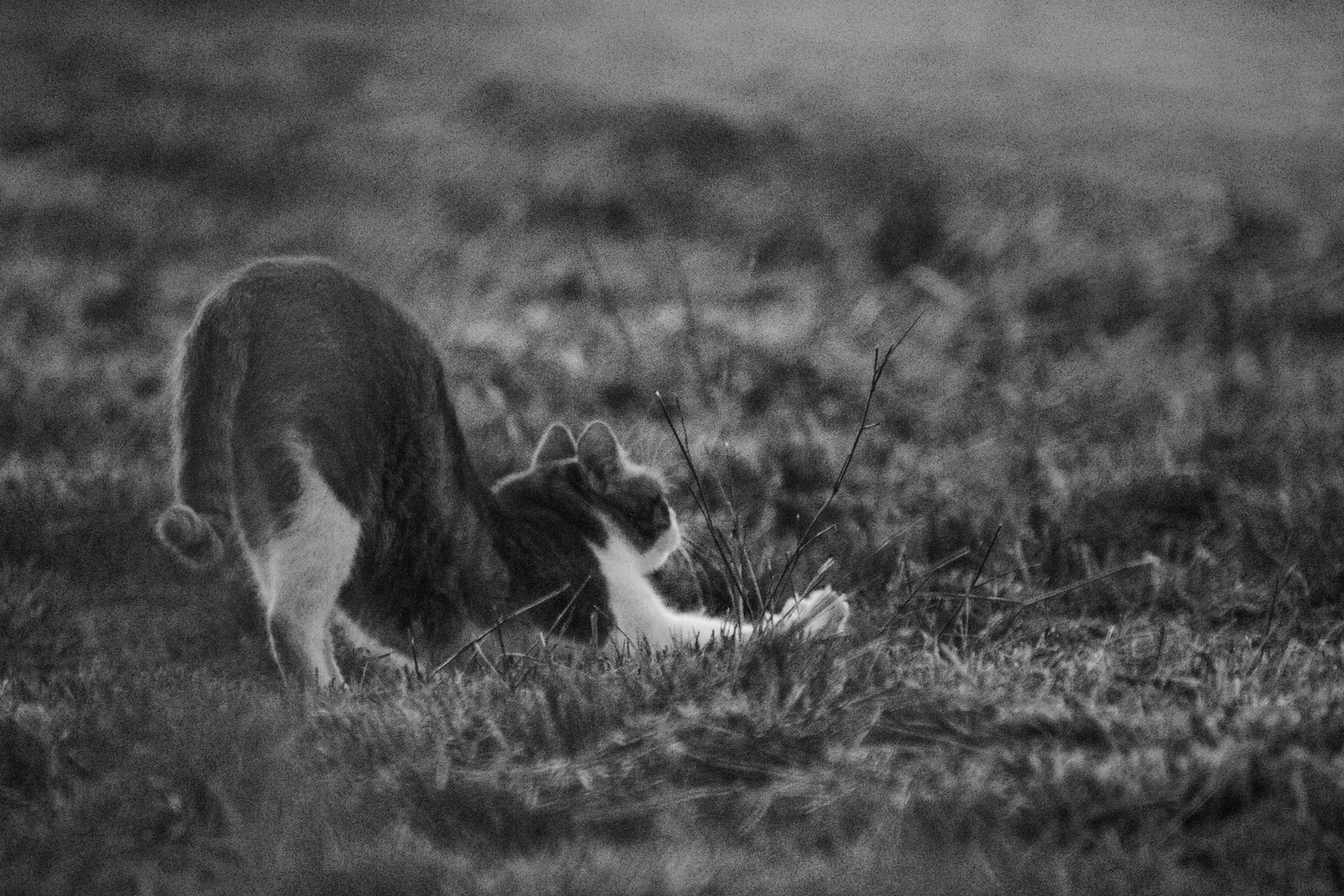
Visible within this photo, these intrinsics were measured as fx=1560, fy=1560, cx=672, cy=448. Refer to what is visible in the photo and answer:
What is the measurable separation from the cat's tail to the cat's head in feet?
3.14

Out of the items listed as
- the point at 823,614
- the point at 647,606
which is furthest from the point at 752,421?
the point at 823,614

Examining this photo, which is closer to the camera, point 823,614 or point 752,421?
point 823,614

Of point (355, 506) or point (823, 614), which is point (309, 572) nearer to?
point (355, 506)

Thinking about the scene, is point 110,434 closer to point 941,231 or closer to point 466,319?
point 466,319

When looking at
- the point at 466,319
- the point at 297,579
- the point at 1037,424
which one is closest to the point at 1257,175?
the point at 1037,424

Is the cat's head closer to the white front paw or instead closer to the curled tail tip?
the white front paw

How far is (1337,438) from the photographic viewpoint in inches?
→ 227

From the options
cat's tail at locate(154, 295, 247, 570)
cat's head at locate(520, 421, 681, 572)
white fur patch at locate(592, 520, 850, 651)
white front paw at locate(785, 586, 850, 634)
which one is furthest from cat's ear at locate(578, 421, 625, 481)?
cat's tail at locate(154, 295, 247, 570)

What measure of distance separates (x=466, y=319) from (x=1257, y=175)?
5436mm

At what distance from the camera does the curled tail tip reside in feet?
12.8

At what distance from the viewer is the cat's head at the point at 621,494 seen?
443 cm

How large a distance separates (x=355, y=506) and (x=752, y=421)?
2.61 metres

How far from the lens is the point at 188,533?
3918 mm

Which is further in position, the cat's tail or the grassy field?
the cat's tail
